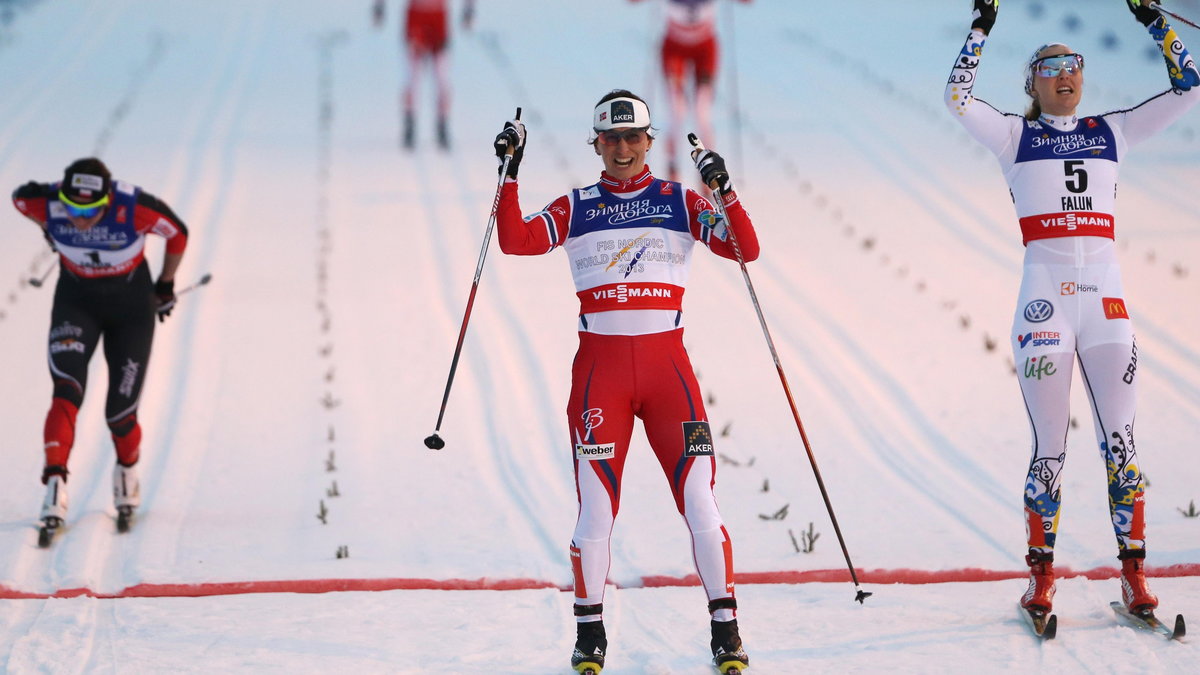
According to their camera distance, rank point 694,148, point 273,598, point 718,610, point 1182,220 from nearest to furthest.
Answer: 1. point 718,610
2. point 694,148
3. point 273,598
4. point 1182,220

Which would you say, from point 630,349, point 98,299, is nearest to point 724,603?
point 630,349

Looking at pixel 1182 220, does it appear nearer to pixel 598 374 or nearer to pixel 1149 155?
pixel 1149 155

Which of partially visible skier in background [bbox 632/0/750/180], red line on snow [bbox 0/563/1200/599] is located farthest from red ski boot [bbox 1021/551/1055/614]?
partially visible skier in background [bbox 632/0/750/180]

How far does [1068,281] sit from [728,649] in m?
2.02

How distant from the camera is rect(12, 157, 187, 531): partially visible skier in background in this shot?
6.91 m

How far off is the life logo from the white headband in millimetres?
1717

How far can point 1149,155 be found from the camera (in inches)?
631

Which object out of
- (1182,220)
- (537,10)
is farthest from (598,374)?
(537,10)

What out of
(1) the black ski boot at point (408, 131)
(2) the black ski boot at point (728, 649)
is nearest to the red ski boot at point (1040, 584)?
(2) the black ski boot at point (728, 649)

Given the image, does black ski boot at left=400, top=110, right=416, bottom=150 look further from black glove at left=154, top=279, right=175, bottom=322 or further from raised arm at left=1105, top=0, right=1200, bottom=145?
raised arm at left=1105, top=0, right=1200, bottom=145

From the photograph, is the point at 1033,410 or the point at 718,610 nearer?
the point at 718,610

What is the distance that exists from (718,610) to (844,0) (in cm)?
2495

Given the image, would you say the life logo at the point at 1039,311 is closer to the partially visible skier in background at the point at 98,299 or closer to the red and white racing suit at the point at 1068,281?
the red and white racing suit at the point at 1068,281

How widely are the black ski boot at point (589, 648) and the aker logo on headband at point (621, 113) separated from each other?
1.89 m
